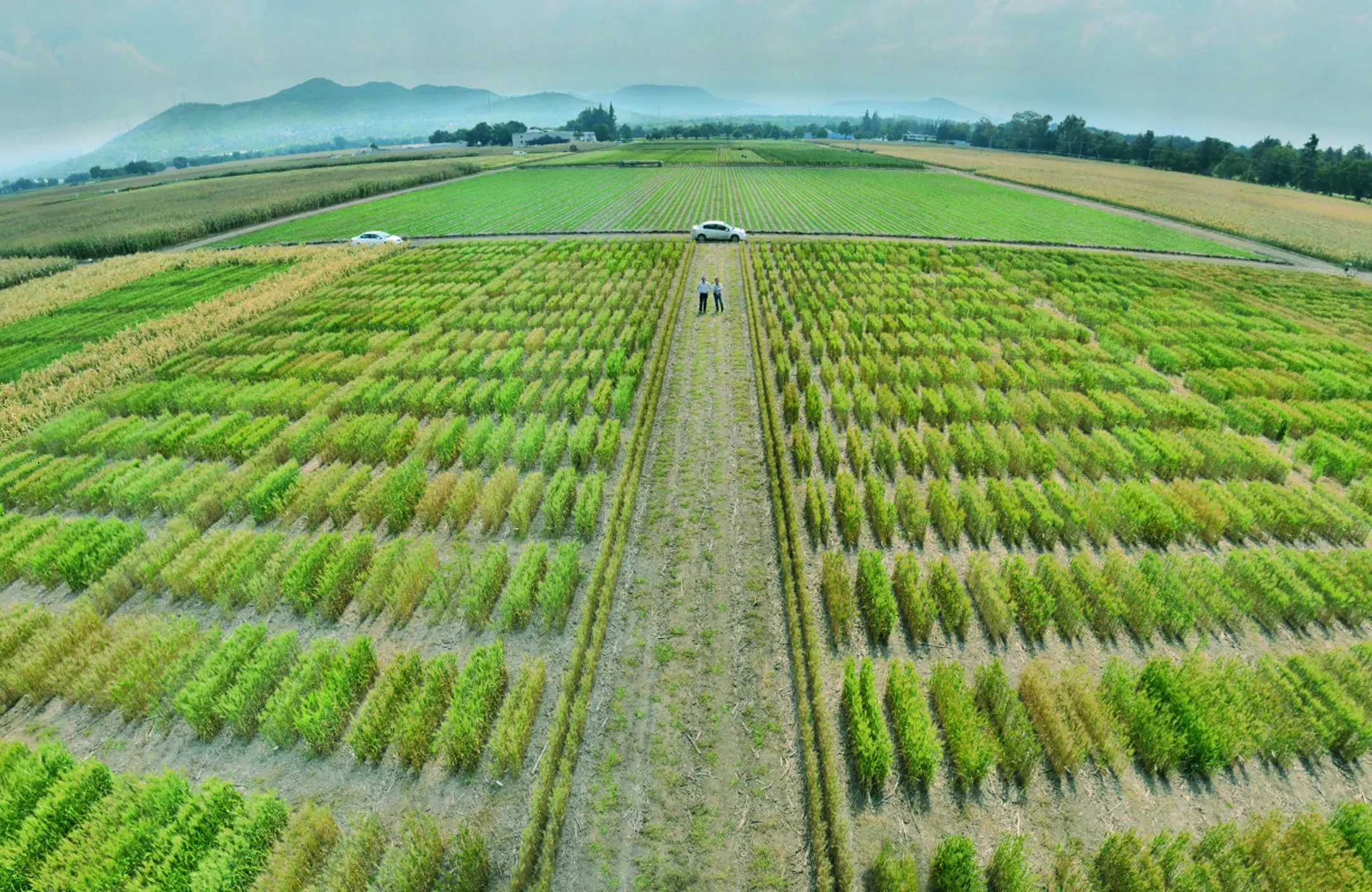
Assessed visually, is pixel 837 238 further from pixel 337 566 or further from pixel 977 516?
pixel 337 566

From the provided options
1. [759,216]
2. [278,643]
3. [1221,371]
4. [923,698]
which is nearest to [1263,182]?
[759,216]

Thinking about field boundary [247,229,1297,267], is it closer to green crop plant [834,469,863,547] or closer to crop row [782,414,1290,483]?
crop row [782,414,1290,483]

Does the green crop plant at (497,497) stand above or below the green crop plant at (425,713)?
above

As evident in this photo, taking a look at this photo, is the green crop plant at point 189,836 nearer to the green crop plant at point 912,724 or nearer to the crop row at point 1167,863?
the crop row at point 1167,863

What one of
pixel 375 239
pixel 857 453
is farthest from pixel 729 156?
pixel 857 453

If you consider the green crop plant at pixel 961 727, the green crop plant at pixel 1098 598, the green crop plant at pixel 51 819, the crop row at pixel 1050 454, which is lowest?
the green crop plant at pixel 51 819

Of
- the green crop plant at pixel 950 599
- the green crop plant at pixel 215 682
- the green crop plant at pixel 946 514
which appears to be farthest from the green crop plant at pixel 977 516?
the green crop plant at pixel 215 682
